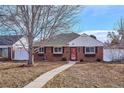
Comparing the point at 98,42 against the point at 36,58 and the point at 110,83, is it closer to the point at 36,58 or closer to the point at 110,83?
the point at 36,58

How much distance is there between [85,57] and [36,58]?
493 cm

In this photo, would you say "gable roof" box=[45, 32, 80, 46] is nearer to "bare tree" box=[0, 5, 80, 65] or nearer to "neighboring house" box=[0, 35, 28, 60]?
"neighboring house" box=[0, 35, 28, 60]

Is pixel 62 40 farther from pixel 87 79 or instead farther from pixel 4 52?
pixel 87 79

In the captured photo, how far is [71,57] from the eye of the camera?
33.0 meters

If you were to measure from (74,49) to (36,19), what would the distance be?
34.7ft

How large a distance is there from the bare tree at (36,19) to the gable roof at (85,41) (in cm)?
947

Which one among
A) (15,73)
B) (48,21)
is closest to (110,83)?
(15,73)

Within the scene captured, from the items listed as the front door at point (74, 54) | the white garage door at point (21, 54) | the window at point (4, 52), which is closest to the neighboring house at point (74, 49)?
the front door at point (74, 54)

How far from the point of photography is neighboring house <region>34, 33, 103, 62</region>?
32688mm

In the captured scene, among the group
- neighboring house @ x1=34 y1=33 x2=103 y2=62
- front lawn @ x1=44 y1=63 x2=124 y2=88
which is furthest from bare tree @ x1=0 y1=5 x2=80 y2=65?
neighboring house @ x1=34 y1=33 x2=103 y2=62

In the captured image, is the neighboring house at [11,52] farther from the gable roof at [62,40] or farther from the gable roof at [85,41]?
the gable roof at [85,41]

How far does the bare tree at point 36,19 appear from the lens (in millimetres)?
22812

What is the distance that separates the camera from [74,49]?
3319 centimetres

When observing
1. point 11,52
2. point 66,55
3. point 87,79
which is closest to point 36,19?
point 87,79
